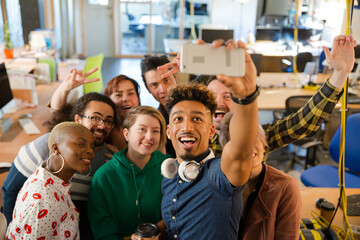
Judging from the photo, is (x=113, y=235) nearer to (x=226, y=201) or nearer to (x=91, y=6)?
(x=226, y=201)

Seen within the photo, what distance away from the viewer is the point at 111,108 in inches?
83.7

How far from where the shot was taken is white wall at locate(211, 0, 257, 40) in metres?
11.4

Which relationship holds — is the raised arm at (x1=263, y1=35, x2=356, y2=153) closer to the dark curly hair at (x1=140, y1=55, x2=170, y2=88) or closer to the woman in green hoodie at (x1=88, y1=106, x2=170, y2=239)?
the woman in green hoodie at (x1=88, y1=106, x2=170, y2=239)

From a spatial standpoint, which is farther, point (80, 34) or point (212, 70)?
point (80, 34)

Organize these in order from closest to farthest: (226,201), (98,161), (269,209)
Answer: (226,201) < (269,209) < (98,161)

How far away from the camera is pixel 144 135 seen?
179 centimetres

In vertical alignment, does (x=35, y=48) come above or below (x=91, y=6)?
below

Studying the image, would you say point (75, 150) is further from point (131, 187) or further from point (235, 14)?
point (235, 14)

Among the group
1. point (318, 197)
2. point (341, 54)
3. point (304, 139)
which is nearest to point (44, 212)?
point (341, 54)

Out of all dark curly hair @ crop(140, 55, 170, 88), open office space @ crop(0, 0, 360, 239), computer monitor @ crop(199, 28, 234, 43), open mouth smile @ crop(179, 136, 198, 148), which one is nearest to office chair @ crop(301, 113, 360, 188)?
open office space @ crop(0, 0, 360, 239)

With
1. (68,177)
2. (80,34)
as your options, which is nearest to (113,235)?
(68,177)

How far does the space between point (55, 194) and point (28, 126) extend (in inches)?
77.4

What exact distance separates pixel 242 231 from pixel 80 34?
35.3 feet

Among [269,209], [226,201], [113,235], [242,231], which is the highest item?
[226,201]
